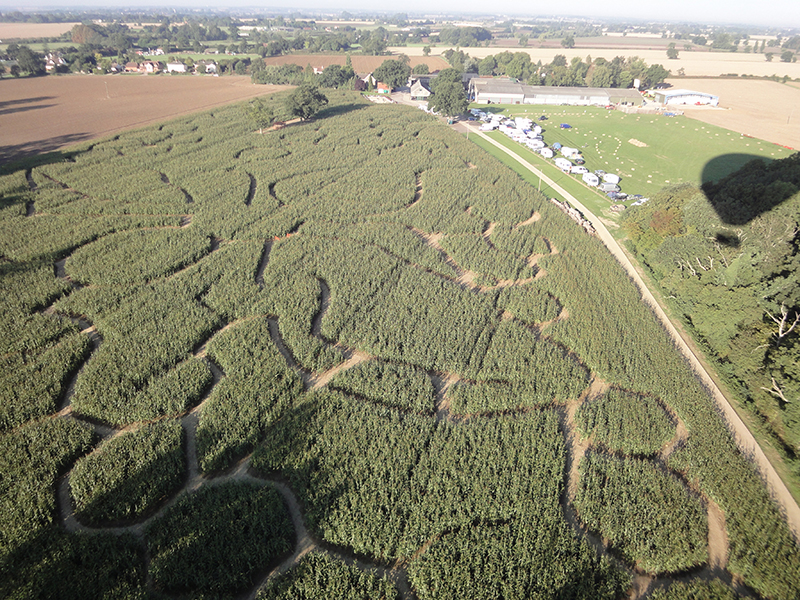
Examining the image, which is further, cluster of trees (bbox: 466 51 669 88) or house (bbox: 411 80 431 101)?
cluster of trees (bbox: 466 51 669 88)

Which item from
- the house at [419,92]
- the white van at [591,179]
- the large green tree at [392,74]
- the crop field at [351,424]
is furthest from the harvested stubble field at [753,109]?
the large green tree at [392,74]

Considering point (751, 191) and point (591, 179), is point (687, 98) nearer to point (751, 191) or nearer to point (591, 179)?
point (591, 179)

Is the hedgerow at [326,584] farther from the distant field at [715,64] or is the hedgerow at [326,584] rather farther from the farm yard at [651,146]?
the distant field at [715,64]

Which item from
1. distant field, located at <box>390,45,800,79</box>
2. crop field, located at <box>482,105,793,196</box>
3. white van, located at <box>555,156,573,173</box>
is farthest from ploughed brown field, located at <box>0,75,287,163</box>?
distant field, located at <box>390,45,800,79</box>

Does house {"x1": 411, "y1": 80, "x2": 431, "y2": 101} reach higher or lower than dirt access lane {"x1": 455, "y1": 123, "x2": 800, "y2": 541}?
higher

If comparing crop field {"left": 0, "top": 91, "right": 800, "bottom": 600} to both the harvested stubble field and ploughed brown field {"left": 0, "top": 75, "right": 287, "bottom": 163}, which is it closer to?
ploughed brown field {"left": 0, "top": 75, "right": 287, "bottom": 163}

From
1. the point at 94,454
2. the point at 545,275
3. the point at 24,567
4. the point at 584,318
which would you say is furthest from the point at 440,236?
the point at 24,567
